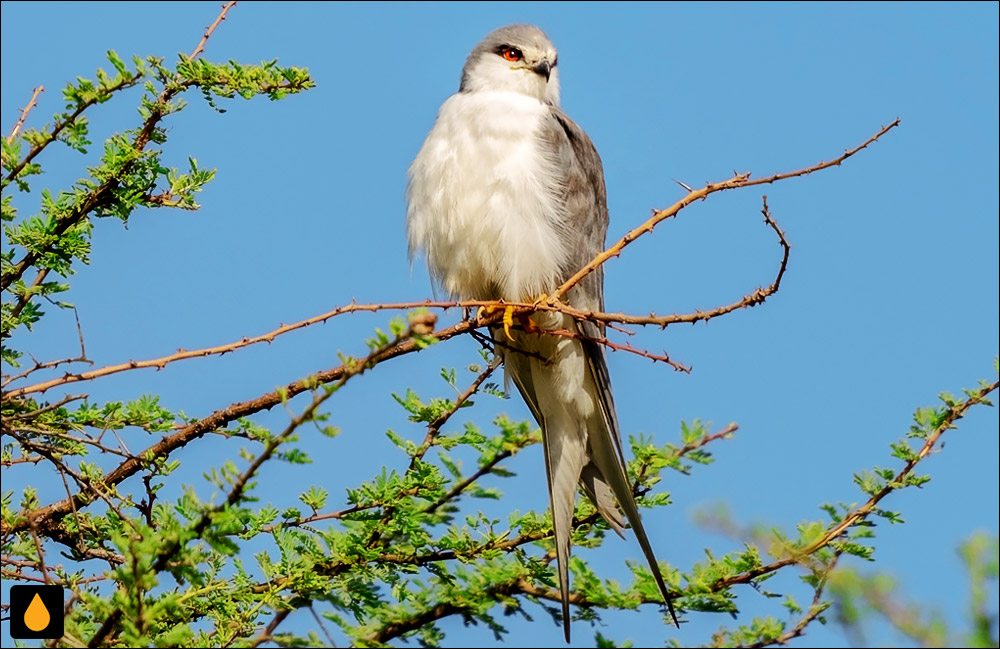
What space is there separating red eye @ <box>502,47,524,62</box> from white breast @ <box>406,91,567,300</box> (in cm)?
64

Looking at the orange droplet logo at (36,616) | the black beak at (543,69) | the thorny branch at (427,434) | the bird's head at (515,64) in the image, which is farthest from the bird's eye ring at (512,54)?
the orange droplet logo at (36,616)

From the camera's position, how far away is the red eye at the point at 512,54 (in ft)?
18.0

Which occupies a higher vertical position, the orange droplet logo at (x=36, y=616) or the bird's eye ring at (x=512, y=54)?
the bird's eye ring at (x=512, y=54)

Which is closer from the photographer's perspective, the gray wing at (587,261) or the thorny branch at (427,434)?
the thorny branch at (427,434)

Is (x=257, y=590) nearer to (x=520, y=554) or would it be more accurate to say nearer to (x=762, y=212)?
(x=520, y=554)

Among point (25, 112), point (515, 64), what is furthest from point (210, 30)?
point (515, 64)

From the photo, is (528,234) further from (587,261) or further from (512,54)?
(512,54)

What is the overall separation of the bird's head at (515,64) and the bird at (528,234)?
175 mm

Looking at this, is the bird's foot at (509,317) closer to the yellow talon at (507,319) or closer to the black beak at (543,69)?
the yellow talon at (507,319)

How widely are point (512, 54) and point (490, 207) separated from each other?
1.21 metres

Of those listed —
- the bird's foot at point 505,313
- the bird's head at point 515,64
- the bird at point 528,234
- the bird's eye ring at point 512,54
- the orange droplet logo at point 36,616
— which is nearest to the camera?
the orange droplet logo at point 36,616

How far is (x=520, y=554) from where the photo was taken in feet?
11.1

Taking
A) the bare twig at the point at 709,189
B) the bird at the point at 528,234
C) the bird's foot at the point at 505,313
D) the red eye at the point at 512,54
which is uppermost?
the red eye at the point at 512,54

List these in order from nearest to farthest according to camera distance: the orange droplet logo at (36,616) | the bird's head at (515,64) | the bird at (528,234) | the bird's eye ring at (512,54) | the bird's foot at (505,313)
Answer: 1. the orange droplet logo at (36,616)
2. the bird's foot at (505,313)
3. the bird at (528,234)
4. the bird's head at (515,64)
5. the bird's eye ring at (512,54)
